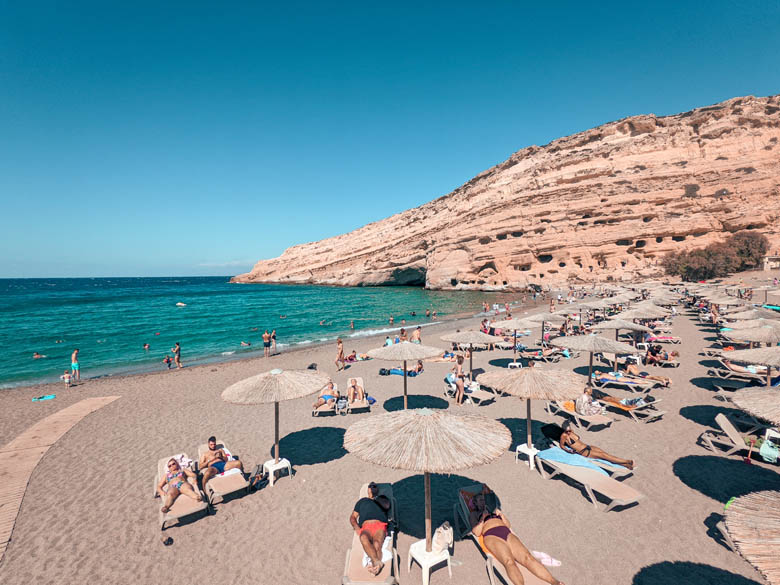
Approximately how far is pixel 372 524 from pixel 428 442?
1.36 meters

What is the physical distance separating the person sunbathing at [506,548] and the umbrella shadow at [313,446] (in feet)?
11.3

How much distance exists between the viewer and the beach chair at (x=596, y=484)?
489 centimetres

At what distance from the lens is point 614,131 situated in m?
48.3

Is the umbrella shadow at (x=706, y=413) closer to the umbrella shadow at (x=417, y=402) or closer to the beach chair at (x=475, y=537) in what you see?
the umbrella shadow at (x=417, y=402)

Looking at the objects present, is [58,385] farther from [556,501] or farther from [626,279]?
[626,279]

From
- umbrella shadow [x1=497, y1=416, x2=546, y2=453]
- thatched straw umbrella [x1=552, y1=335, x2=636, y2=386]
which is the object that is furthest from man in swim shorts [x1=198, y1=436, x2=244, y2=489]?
thatched straw umbrella [x1=552, y1=335, x2=636, y2=386]

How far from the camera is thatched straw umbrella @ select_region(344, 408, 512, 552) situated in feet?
12.1

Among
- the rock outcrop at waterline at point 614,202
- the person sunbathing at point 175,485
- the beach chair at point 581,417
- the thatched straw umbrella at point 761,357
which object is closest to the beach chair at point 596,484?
the beach chair at point 581,417

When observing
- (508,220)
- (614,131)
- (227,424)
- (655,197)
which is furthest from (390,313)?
(614,131)

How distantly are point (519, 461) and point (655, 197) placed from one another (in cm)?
4800

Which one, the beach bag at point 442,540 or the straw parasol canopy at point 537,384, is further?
the straw parasol canopy at point 537,384

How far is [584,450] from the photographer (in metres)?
6.07

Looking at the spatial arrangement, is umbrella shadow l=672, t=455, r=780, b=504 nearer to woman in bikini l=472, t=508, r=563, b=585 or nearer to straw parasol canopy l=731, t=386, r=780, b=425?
straw parasol canopy l=731, t=386, r=780, b=425

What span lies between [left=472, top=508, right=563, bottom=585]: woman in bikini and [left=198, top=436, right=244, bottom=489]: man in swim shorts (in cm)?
412
